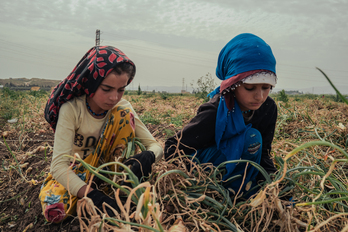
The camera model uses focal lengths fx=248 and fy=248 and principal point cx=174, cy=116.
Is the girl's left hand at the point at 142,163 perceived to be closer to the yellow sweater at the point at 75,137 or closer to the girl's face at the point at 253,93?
the yellow sweater at the point at 75,137

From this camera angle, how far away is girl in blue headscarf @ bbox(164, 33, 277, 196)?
1246mm

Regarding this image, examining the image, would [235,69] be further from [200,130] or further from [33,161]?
[33,161]

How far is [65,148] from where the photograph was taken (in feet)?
4.24

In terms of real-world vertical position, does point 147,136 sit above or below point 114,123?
below

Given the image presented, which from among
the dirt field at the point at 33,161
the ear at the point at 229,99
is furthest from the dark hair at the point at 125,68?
the dirt field at the point at 33,161

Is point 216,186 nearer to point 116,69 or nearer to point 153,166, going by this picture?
point 153,166

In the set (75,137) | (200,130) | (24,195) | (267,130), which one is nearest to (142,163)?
(200,130)

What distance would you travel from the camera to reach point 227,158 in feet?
4.56

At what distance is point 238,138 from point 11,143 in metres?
2.62

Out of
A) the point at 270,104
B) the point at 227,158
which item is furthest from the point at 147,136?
the point at 270,104

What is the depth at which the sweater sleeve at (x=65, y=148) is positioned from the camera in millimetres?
1233

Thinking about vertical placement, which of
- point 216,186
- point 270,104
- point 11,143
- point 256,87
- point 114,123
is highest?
point 256,87

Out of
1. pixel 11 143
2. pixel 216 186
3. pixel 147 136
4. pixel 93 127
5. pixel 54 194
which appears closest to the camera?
pixel 216 186

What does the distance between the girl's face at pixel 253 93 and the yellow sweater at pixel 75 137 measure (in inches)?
23.0
